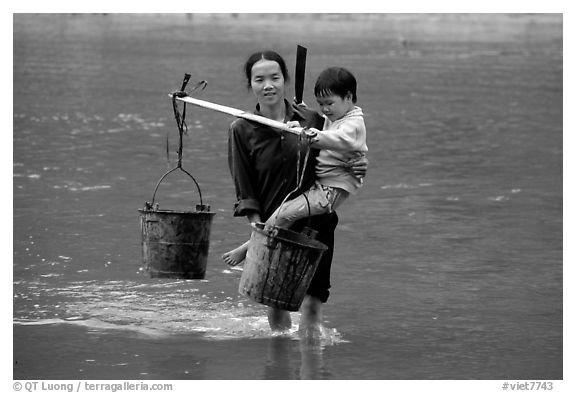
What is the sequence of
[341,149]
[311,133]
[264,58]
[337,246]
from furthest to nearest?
[337,246] < [264,58] < [341,149] < [311,133]

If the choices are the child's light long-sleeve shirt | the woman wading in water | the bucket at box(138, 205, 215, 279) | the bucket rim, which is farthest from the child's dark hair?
the bucket at box(138, 205, 215, 279)

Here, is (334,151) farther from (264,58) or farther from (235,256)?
(235,256)

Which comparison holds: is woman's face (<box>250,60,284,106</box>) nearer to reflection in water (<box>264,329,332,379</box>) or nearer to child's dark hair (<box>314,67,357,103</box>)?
child's dark hair (<box>314,67,357,103</box>)

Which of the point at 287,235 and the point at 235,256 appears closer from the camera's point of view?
the point at 287,235

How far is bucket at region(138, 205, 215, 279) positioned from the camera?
6.13 metres

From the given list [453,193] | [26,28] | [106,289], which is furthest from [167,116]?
[26,28]

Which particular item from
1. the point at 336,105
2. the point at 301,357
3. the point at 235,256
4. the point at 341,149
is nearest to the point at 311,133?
the point at 341,149

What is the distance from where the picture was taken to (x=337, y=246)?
29.9ft

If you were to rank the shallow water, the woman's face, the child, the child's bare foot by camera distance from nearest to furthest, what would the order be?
the child < the woman's face < the child's bare foot < the shallow water

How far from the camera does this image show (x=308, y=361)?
6.24 metres

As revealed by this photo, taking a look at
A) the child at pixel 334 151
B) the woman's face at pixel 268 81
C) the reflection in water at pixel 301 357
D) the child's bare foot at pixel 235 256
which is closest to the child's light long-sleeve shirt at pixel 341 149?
the child at pixel 334 151

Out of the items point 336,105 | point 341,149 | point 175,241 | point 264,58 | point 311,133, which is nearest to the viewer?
point 311,133

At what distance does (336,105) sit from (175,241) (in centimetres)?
112

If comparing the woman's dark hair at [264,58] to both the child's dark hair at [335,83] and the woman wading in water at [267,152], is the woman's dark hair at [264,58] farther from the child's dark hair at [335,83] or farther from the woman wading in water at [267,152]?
the child's dark hair at [335,83]
